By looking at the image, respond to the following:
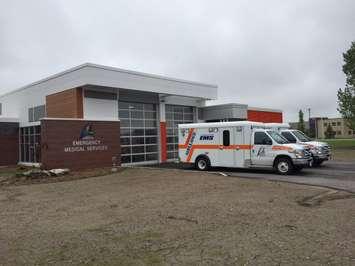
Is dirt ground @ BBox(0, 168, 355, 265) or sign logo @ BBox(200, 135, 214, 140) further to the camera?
sign logo @ BBox(200, 135, 214, 140)

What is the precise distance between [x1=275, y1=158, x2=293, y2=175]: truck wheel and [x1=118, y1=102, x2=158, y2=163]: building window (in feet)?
36.9

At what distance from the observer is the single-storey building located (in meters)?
21.8

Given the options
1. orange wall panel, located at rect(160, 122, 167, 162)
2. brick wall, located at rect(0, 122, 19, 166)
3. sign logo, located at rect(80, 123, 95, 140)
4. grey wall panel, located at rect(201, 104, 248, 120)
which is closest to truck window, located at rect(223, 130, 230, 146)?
sign logo, located at rect(80, 123, 95, 140)

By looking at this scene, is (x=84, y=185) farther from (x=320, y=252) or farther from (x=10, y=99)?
(x=10, y=99)

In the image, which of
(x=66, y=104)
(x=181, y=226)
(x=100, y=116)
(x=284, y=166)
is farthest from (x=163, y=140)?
(x=181, y=226)

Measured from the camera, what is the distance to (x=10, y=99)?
32.0 meters

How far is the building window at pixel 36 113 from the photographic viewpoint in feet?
88.2

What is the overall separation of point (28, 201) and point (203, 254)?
7.70m

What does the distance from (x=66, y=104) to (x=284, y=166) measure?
13.9 metres

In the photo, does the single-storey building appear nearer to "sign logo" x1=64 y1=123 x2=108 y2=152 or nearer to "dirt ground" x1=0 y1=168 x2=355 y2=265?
"sign logo" x1=64 y1=123 x2=108 y2=152

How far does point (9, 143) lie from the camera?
26.3 m

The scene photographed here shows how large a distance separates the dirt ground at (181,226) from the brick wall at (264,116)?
2308cm

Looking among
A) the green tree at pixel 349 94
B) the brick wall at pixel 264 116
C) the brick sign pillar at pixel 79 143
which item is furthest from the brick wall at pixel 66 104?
the green tree at pixel 349 94

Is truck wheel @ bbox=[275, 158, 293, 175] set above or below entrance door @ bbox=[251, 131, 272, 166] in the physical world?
below
